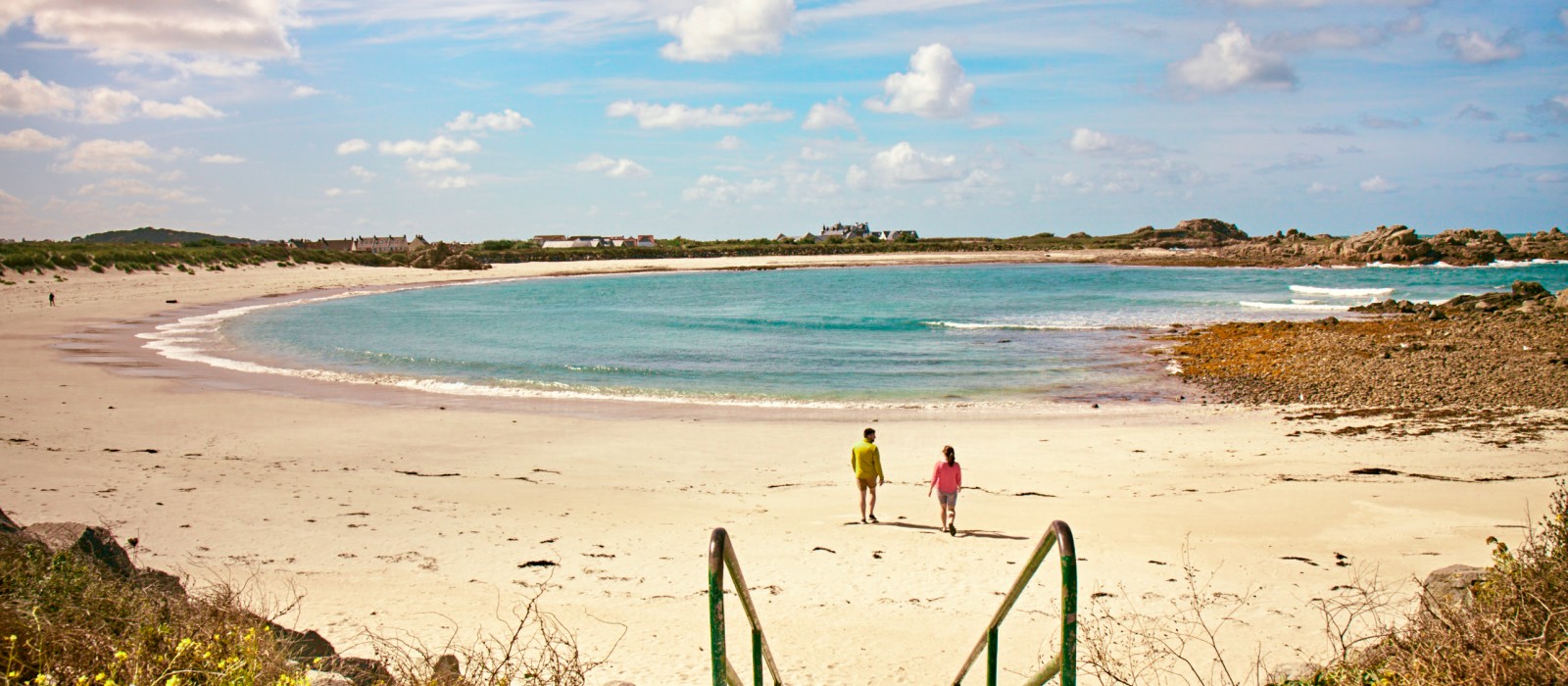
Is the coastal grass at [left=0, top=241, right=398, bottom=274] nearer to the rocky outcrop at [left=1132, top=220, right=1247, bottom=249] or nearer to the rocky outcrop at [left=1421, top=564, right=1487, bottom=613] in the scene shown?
the rocky outcrop at [left=1421, top=564, right=1487, bottom=613]

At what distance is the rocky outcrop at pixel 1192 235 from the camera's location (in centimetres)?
13162

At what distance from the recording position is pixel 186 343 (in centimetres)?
2922

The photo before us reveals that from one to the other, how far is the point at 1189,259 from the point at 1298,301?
199 ft

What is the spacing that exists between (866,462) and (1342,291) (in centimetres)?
5063

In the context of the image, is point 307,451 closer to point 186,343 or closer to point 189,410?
point 189,410

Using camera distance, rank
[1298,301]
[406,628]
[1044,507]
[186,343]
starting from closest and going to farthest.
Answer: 1. [406,628]
2. [1044,507]
3. [186,343]
4. [1298,301]

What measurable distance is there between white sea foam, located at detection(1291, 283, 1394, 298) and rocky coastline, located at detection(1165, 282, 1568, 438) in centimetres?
1583

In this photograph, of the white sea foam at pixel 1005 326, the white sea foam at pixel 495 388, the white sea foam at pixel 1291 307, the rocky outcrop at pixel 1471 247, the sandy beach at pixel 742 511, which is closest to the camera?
the sandy beach at pixel 742 511

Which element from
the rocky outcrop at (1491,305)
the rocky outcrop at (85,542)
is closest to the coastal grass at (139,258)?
the rocky outcrop at (85,542)

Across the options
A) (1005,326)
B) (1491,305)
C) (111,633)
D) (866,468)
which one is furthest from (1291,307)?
(111,633)

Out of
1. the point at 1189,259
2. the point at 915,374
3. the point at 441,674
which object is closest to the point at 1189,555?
the point at 441,674

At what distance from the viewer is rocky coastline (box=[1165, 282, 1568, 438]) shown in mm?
16734

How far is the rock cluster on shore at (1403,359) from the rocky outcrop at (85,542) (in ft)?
63.1

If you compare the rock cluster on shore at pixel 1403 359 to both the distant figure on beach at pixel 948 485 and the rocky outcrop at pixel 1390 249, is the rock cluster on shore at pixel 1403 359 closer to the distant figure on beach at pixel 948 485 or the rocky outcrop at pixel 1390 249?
the distant figure on beach at pixel 948 485
